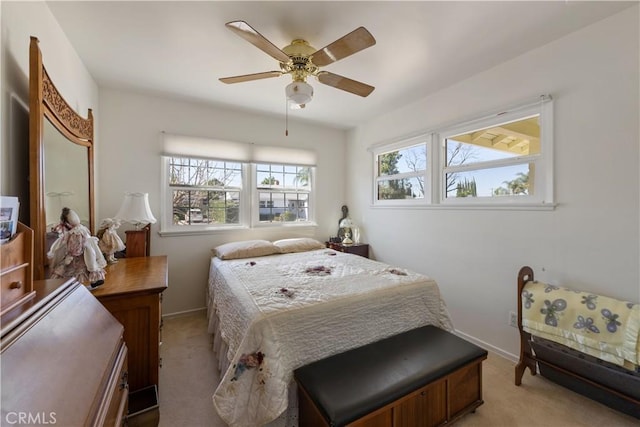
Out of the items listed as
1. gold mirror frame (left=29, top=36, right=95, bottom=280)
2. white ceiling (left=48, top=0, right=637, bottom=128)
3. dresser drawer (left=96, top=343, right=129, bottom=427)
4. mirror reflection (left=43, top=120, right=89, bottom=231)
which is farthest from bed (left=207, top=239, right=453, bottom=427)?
white ceiling (left=48, top=0, right=637, bottom=128)

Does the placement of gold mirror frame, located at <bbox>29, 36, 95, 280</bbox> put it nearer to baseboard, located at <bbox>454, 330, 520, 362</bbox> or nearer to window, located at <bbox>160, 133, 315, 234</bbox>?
window, located at <bbox>160, 133, 315, 234</bbox>

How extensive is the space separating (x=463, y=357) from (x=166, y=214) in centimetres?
316

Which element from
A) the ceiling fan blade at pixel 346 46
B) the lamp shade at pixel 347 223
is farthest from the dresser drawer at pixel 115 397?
the lamp shade at pixel 347 223

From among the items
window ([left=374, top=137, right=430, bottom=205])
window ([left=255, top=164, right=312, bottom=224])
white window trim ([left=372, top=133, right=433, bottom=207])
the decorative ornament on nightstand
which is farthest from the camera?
the decorative ornament on nightstand

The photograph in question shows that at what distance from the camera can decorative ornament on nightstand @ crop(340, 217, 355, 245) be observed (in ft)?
12.8

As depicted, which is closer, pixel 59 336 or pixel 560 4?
pixel 59 336

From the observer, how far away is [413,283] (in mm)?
1961

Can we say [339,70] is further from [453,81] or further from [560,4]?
[560,4]

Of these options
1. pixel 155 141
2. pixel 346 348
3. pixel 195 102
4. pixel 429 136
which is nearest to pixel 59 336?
pixel 346 348

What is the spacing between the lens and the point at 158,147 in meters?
3.00

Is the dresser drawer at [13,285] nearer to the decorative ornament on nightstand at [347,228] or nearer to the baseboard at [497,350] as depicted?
the baseboard at [497,350]

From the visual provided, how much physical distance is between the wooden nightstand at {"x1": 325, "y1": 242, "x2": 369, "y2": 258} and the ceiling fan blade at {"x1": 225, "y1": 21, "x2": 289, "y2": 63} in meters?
2.52

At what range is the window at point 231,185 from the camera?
313 centimetres
